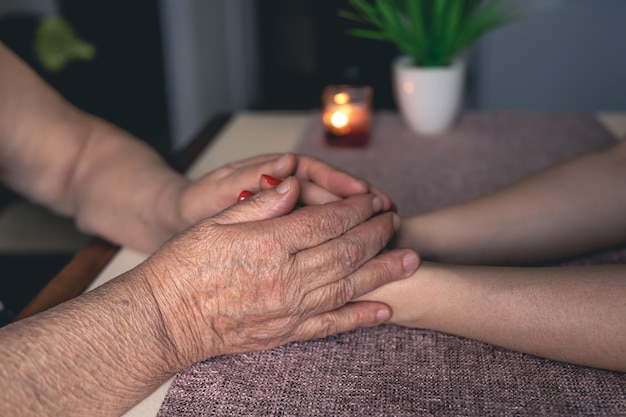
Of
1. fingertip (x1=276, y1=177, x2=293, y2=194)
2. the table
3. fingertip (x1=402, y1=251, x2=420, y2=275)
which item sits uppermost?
fingertip (x1=276, y1=177, x2=293, y2=194)

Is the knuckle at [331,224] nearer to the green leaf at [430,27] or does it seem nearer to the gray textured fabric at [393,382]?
the gray textured fabric at [393,382]

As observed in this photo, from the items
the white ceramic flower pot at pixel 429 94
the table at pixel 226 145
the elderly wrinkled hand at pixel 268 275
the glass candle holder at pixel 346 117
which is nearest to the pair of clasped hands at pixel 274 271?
the elderly wrinkled hand at pixel 268 275

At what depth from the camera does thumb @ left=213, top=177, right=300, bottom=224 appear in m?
0.71

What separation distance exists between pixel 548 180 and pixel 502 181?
0.75 ft

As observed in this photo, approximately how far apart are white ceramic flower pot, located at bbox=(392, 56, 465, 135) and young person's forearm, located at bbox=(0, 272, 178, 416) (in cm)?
93

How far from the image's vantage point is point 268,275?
0.68 meters

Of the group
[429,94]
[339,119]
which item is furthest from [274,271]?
[429,94]

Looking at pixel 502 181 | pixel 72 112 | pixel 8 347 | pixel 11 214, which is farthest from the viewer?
pixel 11 214

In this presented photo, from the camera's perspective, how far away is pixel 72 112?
105 cm

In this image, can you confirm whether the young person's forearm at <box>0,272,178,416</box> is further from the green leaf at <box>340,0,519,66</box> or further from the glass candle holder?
the green leaf at <box>340,0,519,66</box>

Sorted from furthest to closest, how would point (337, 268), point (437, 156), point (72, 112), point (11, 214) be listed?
point (11, 214) < point (437, 156) < point (72, 112) < point (337, 268)

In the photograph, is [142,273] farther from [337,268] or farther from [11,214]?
[11,214]

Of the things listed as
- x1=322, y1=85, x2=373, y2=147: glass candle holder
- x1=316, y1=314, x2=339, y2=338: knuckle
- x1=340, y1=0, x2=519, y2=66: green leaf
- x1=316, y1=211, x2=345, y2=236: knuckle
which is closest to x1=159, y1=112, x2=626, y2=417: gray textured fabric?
x1=316, y1=314, x2=339, y2=338: knuckle

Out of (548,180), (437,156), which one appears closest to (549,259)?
(548,180)
